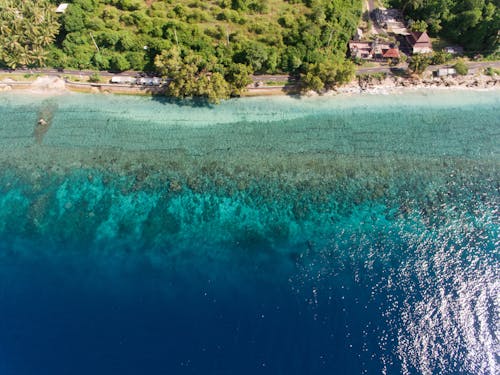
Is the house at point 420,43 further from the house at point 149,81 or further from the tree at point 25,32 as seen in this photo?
the tree at point 25,32

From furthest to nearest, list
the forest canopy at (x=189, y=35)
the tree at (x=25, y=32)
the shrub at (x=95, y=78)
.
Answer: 1. the shrub at (x=95, y=78)
2. the forest canopy at (x=189, y=35)
3. the tree at (x=25, y=32)

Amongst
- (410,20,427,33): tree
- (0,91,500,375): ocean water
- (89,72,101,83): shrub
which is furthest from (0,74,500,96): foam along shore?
(410,20,427,33): tree

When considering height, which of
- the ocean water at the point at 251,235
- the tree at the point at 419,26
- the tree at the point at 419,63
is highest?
the tree at the point at 419,26

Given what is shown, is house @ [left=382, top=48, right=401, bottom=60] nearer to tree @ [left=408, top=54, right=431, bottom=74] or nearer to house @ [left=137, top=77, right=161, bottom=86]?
tree @ [left=408, top=54, right=431, bottom=74]

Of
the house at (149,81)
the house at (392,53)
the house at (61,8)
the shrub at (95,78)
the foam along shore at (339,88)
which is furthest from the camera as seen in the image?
the house at (61,8)

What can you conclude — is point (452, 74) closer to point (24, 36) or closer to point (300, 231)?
point (300, 231)

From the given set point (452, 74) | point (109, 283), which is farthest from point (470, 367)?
point (452, 74)

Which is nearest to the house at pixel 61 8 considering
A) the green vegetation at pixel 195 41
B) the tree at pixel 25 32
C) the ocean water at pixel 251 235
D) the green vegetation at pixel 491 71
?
the green vegetation at pixel 195 41
